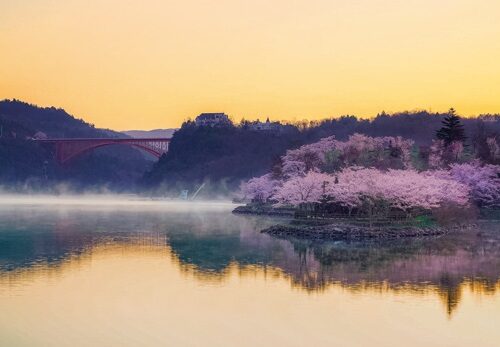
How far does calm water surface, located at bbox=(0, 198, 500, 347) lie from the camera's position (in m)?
22.4

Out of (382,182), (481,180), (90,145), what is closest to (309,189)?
(382,182)

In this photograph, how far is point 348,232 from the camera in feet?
170

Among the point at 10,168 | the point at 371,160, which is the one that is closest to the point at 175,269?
the point at 371,160

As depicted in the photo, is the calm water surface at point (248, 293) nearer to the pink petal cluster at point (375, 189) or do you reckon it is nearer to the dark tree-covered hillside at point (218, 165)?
the pink petal cluster at point (375, 189)

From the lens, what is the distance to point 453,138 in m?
89.7

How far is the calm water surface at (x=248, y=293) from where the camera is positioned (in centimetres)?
2239

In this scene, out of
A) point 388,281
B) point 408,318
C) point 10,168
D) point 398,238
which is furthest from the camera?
point 10,168

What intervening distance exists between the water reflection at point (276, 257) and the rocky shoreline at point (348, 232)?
225 centimetres

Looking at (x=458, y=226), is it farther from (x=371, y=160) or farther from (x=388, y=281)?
(x=388, y=281)

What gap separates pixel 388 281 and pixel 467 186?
4260 cm

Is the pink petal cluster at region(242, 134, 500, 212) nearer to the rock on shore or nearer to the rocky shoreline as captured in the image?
the rocky shoreline

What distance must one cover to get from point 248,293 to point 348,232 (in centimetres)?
2378

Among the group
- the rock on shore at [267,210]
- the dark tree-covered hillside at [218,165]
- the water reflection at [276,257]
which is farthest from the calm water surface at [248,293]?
the dark tree-covered hillside at [218,165]

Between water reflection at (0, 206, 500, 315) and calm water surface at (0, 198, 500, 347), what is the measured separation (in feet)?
0.26
